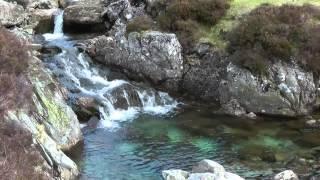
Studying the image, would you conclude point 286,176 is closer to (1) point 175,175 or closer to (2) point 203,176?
(2) point 203,176

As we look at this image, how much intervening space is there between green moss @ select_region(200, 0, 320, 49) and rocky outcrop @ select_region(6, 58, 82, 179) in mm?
11388

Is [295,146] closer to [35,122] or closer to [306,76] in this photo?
[306,76]

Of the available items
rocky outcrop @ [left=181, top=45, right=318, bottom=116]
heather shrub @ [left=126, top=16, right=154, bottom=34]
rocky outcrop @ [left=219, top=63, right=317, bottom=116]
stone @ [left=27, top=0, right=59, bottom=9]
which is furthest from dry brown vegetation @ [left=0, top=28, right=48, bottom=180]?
stone @ [left=27, top=0, right=59, bottom=9]

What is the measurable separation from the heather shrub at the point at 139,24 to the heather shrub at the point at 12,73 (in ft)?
36.7

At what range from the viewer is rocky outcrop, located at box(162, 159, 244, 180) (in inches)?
717

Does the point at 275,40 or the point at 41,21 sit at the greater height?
the point at 275,40

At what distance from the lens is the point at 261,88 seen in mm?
29578

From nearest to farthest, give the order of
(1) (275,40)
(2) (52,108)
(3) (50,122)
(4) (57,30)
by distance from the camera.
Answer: (3) (50,122)
(2) (52,108)
(1) (275,40)
(4) (57,30)

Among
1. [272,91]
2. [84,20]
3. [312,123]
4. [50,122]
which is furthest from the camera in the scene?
[84,20]

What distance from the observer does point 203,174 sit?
722 inches

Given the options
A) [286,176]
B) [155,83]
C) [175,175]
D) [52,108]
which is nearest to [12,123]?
[52,108]

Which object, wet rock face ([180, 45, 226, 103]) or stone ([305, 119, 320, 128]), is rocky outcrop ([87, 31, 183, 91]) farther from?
stone ([305, 119, 320, 128])

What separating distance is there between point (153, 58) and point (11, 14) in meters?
11.2

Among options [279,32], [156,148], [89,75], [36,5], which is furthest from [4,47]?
[36,5]
